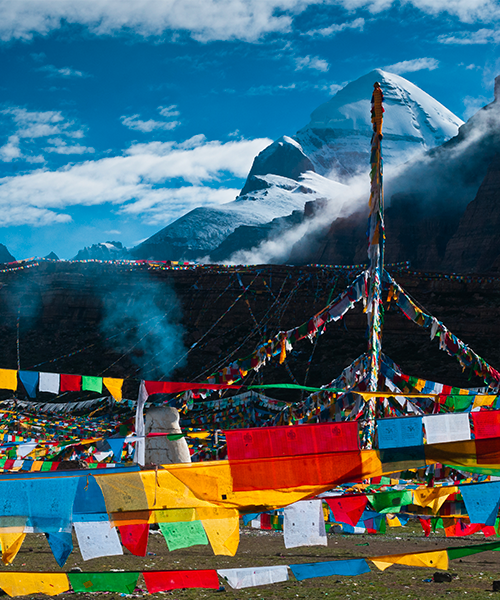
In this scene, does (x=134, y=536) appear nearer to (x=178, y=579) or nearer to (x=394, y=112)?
(x=178, y=579)

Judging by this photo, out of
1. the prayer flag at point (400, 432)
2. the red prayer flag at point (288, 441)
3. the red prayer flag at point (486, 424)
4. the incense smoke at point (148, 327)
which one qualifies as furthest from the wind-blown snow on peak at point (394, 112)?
the red prayer flag at point (288, 441)

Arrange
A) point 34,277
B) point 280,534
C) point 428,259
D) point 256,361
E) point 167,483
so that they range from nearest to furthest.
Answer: point 167,483 → point 280,534 → point 256,361 → point 34,277 → point 428,259

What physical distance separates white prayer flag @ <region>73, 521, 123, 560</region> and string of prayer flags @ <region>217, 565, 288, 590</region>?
851mm

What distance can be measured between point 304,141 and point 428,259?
3602 inches

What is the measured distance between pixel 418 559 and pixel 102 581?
234 centimetres

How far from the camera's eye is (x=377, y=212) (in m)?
12.9

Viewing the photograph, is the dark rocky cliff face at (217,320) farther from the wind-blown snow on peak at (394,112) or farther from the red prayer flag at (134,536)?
the wind-blown snow on peak at (394,112)

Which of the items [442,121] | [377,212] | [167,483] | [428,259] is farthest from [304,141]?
[167,483]

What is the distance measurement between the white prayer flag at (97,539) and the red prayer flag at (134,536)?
2.9 inches

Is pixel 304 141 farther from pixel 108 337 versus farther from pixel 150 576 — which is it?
pixel 150 576

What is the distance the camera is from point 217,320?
34719 millimetres

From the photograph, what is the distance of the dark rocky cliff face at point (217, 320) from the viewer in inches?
1164

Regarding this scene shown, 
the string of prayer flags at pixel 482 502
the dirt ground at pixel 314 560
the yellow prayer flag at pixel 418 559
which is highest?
the string of prayer flags at pixel 482 502

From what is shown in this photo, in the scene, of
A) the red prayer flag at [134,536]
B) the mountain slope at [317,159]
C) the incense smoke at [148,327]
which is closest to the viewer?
the red prayer flag at [134,536]
